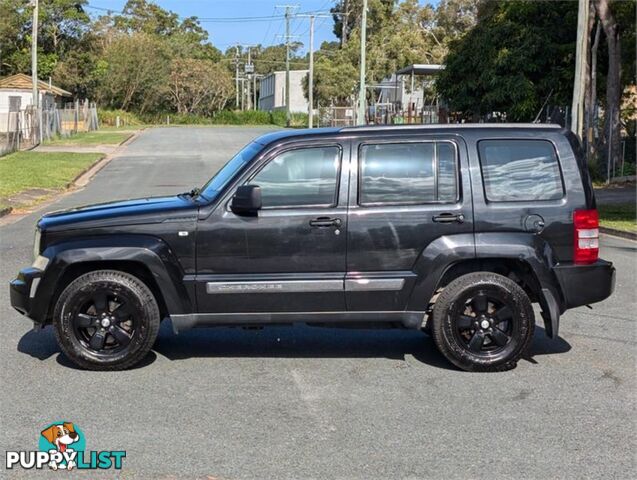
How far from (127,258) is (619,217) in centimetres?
1341

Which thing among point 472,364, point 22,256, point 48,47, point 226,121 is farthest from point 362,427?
point 226,121

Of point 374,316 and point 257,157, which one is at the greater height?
point 257,157

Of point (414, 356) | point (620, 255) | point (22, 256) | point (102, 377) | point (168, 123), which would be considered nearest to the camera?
point (102, 377)

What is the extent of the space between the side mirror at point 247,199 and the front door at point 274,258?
0.09 meters

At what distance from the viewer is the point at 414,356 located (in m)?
6.84

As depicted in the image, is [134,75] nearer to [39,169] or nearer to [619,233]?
[39,169]

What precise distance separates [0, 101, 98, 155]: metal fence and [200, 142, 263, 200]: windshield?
2735cm

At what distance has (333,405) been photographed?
5574mm

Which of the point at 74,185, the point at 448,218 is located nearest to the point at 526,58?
the point at 74,185

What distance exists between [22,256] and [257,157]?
6.60 m

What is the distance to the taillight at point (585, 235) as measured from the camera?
6.31m

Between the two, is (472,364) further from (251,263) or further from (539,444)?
(251,263)

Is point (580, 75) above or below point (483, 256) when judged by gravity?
above

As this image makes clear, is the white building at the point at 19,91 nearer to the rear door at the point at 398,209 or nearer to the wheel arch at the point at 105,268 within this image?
the wheel arch at the point at 105,268
